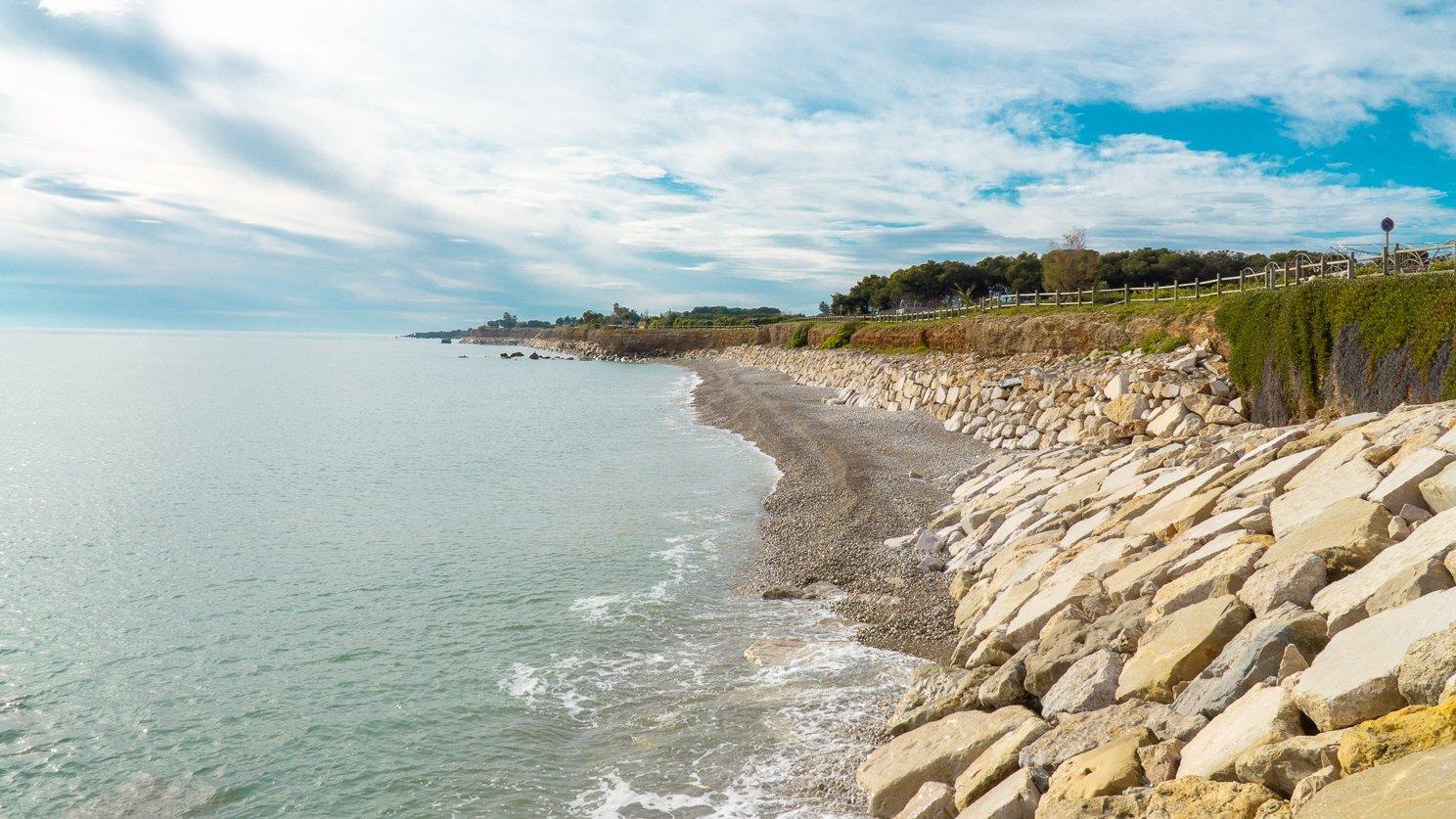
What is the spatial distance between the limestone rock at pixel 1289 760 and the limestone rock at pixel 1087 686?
200 centimetres

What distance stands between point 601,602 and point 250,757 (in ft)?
18.0

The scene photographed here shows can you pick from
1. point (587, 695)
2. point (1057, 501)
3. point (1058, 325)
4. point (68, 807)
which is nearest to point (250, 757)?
point (68, 807)

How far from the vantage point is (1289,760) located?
4711 millimetres

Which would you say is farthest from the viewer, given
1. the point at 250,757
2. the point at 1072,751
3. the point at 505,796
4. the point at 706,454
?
the point at 706,454

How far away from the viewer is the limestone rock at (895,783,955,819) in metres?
6.54

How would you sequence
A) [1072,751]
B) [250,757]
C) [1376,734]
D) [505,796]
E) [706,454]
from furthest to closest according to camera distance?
[706,454] → [250,757] → [505,796] → [1072,751] → [1376,734]

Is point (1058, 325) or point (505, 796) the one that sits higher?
point (1058, 325)

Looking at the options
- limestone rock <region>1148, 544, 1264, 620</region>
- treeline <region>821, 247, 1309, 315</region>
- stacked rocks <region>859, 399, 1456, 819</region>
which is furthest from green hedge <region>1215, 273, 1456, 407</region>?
treeline <region>821, 247, 1309, 315</region>

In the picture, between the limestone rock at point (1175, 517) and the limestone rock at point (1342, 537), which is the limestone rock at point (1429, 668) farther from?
the limestone rock at point (1175, 517)

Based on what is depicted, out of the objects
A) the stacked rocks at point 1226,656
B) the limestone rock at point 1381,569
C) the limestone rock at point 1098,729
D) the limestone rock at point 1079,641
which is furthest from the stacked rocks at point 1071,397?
the limestone rock at point 1098,729

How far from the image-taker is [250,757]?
8844 mm

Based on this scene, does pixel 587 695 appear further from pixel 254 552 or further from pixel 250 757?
pixel 254 552

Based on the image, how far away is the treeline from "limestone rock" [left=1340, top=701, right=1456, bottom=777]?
5925 centimetres

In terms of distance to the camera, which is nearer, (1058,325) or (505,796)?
(505,796)
